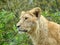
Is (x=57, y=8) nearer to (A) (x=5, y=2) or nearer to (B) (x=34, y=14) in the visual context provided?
(A) (x=5, y=2)

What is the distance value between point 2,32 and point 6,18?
534 millimetres

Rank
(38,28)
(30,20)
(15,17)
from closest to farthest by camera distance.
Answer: (30,20) → (38,28) → (15,17)

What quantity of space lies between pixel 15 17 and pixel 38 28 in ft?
10.9

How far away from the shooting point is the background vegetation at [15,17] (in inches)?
347

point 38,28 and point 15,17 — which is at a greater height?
point 38,28

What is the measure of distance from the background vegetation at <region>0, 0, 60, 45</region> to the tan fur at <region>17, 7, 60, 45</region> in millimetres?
854

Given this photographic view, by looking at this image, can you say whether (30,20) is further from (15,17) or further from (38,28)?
(15,17)

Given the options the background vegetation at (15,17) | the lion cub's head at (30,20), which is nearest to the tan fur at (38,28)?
the lion cub's head at (30,20)

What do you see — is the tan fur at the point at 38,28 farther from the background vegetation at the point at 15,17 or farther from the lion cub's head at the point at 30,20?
the background vegetation at the point at 15,17

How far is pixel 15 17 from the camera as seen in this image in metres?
11.1

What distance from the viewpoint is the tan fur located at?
769 centimetres

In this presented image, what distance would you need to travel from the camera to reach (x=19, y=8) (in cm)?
1242

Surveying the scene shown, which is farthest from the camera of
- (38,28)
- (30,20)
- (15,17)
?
(15,17)

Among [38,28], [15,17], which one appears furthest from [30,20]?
[15,17]
